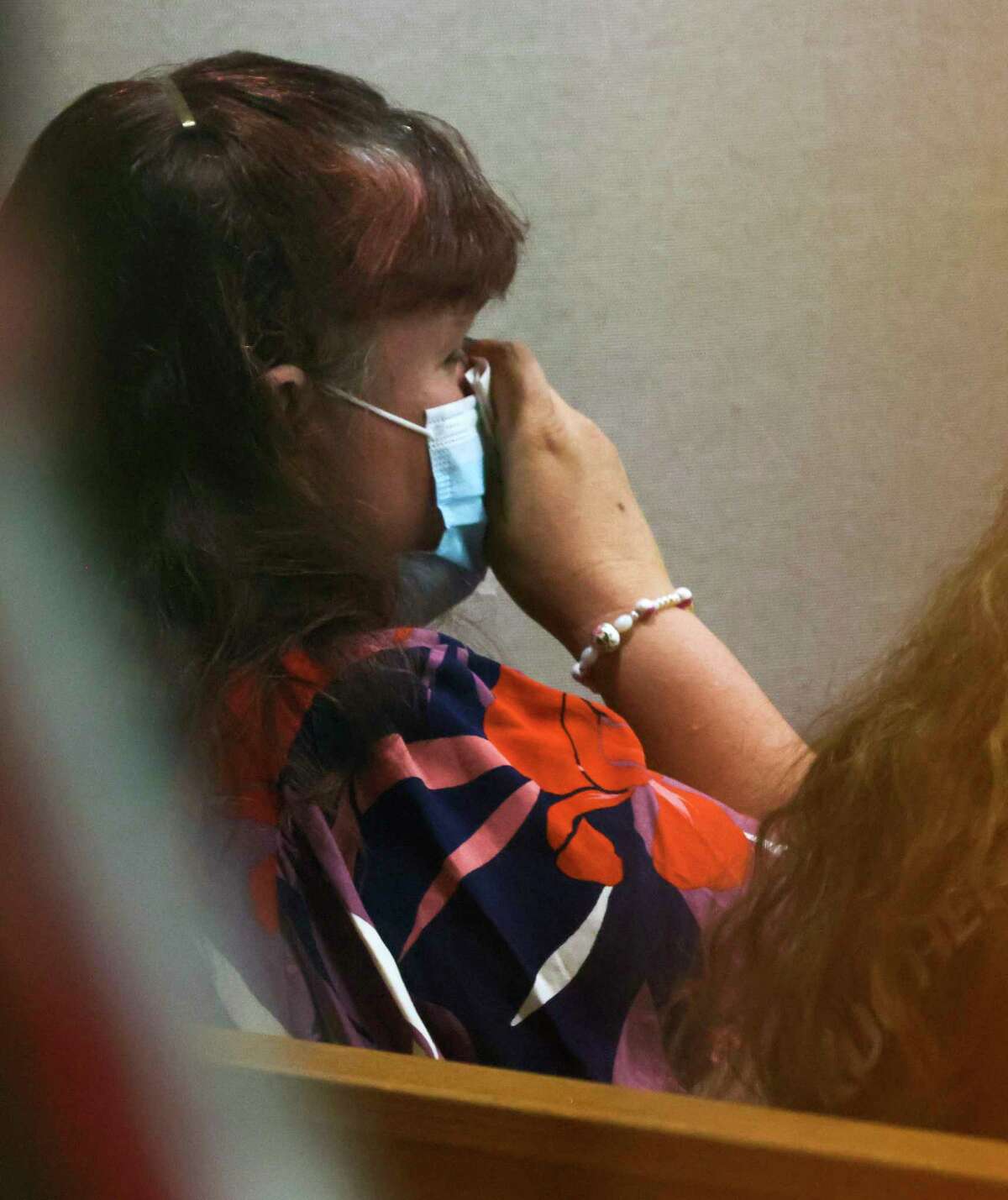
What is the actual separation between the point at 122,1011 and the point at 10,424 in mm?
271

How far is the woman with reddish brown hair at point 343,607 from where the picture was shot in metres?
0.49

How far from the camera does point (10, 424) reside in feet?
1.46

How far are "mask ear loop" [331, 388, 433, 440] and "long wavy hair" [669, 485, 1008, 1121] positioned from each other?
1.12 ft

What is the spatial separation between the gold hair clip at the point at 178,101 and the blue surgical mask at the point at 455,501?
0.18 m

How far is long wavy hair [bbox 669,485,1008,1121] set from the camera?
→ 293mm

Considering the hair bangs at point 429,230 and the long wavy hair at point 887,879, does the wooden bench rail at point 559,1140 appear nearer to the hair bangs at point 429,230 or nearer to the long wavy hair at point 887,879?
the long wavy hair at point 887,879

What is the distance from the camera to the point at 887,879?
31 cm

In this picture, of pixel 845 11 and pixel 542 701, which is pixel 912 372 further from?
pixel 542 701

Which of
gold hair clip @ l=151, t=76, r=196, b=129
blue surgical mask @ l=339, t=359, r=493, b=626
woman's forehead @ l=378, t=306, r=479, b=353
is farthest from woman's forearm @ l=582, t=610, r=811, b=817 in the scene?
gold hair clip @ l=151, t=76, r=196, b=129

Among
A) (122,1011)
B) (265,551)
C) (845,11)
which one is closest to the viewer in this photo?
→ (122,1011)

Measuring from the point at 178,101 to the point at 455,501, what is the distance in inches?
10.1

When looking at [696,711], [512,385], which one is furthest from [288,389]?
[696,711]

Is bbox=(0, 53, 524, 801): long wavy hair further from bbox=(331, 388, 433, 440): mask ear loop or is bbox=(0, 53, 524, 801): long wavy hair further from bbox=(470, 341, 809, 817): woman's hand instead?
bbox=(470, 341, 809, 817): woman's hand

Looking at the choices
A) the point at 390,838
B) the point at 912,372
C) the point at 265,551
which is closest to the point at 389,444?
the point at 265,551
